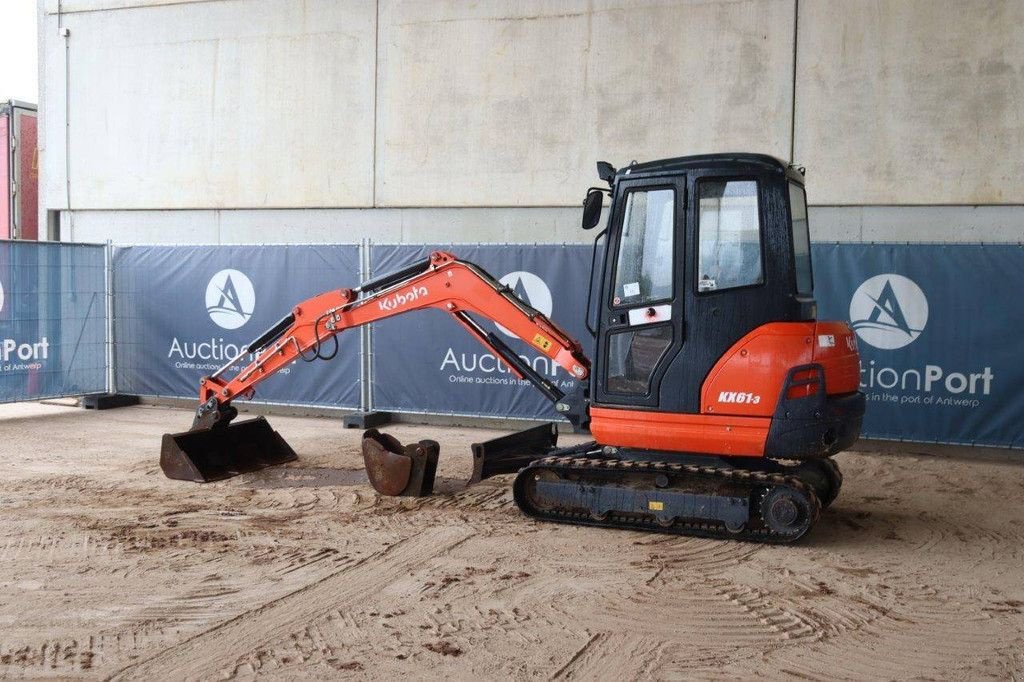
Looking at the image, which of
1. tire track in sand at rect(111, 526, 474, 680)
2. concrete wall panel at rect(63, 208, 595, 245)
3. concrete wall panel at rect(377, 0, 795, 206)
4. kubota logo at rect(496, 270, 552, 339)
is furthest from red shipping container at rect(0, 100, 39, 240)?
tire track in sand at rect(111, 526, 474, 680)

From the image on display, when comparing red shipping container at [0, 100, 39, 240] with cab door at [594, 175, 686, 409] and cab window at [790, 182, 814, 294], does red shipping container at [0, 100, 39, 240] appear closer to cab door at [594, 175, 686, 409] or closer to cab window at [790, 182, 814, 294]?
cab door at [594, 175, 686, 409]

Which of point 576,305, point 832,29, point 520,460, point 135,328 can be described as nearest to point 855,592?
point 520,460

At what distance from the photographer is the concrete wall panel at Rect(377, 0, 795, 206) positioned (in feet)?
37.8

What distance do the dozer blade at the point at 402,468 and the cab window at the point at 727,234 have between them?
2794 mm

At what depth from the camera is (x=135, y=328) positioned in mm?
13930

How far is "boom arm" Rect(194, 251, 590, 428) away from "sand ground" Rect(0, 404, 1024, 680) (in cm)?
99

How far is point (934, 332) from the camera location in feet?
33.8

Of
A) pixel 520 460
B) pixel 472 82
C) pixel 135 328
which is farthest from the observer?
pixel 135 328

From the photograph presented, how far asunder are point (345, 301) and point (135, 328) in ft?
20.9

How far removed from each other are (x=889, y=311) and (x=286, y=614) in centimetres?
736

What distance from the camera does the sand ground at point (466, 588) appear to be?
489 cm

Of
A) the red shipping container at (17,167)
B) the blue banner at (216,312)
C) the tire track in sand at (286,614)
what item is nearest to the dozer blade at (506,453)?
the tire track in sand at (286,614)

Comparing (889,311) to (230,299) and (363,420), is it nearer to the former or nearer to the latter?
(363,420)

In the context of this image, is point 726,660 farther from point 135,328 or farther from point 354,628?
point 135,328
